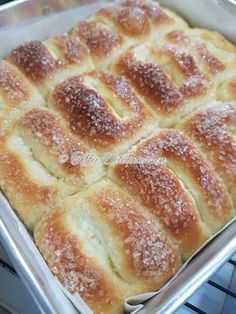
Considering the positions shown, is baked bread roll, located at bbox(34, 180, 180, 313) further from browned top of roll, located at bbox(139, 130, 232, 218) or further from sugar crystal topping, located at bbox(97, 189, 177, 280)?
browned top of roll, located at bbox(139, 130, 232, 218)

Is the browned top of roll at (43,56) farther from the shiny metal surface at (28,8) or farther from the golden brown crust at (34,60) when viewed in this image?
the shiny metal surface at (28,8)

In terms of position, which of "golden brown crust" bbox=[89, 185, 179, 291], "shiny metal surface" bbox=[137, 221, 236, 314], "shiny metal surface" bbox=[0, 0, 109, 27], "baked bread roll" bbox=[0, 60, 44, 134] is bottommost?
"shiny metal surface" bbox=[137, 221, 236, 314]

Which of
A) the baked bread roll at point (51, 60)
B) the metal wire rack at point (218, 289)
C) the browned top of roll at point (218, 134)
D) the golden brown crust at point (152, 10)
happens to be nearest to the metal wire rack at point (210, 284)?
the metal wire rack at point (218, 289)

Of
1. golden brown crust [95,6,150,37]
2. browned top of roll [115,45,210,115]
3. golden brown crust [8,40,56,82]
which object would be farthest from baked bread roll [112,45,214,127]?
golden brown crust [8,40,56,82]

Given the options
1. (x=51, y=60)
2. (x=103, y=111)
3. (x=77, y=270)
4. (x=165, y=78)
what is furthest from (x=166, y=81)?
(x=77, y=270)

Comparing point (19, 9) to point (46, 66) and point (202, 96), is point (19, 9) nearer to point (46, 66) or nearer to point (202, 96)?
point (46, 66)
